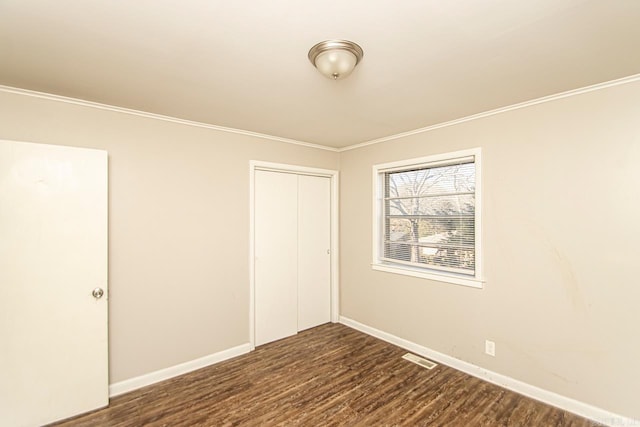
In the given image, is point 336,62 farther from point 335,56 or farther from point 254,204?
point 254,204

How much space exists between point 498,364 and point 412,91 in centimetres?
247

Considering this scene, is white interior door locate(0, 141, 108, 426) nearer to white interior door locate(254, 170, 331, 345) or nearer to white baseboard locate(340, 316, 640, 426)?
white interior door locate(254, 170, 331, 345)

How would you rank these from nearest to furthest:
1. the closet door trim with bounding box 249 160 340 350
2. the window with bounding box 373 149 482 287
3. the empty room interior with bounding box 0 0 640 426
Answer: the empty room interior with bounding box 0 0 640 426 → the window with bounding box 373 149 482 287 → the closet door trim with bounding box 249 160 340 350

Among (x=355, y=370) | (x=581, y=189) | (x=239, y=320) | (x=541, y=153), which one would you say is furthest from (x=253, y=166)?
(x=581, y=189)

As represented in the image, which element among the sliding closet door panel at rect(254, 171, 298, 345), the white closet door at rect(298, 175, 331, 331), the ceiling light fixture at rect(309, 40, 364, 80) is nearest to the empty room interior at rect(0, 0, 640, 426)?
the ceiling light fixture at rect(309, 40, 364, 80)

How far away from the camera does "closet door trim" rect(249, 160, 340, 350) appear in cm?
340

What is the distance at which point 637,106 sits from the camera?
2.06 m

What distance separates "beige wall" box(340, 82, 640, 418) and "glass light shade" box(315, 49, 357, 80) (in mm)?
1699

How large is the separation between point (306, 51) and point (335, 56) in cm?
17

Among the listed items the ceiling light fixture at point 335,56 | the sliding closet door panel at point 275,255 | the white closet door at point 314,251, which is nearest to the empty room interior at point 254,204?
the ceiling light fixture at point 335,56

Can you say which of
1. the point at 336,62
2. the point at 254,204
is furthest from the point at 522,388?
the point at 254,204

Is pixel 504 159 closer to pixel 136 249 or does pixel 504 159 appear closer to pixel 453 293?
pixel 453 293

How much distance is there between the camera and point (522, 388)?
2521mm

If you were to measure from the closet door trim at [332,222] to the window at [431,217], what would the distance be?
2.21 feet
